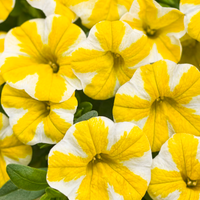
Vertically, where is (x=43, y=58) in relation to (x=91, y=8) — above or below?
below

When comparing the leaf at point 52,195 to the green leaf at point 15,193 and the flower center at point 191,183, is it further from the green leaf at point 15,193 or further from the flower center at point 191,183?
the flower center at point 191,183

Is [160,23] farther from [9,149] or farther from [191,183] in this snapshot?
[9,149]

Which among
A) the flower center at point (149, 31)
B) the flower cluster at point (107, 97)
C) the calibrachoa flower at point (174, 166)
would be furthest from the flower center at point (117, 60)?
the calibrachoa flower at point (174, 166)

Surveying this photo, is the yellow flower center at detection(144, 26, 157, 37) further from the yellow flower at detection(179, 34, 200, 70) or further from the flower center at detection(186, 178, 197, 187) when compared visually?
the flower center at detection(186, 178, 197, 187)

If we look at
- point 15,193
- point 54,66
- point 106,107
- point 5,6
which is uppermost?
point 5,6

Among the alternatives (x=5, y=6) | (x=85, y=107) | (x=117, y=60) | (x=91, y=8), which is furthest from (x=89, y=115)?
(x=5, y=6)

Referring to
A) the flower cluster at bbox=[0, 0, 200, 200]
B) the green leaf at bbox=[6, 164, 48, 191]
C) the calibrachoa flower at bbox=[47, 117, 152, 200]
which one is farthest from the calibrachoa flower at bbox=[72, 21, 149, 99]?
the green leaf at bbox=[6, 164, 48, 191]

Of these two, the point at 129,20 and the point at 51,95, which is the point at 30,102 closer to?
the point at 51,95

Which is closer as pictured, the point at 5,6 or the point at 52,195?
the point at 52,195
